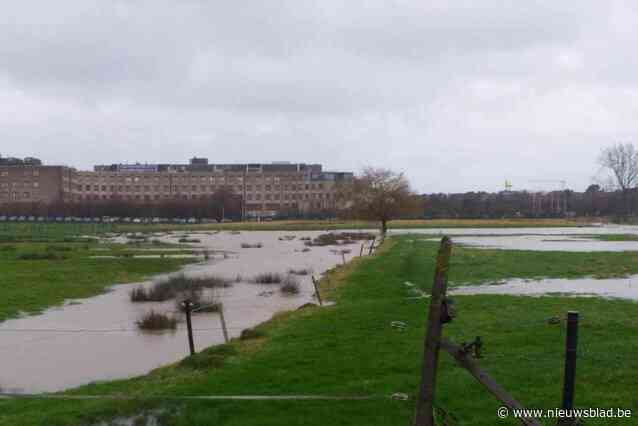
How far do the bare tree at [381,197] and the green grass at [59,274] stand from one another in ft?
94.8

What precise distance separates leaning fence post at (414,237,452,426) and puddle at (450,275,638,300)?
14461 millimetres

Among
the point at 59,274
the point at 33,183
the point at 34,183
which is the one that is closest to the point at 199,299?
the point at 59,274

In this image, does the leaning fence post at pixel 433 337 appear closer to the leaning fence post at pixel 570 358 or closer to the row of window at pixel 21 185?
the leaning fence post at pixel 570 358

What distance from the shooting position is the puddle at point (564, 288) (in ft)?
64.0

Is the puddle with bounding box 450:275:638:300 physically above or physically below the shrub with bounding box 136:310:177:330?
above

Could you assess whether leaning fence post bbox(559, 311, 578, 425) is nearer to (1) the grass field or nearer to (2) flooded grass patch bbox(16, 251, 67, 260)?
(1) the grass field

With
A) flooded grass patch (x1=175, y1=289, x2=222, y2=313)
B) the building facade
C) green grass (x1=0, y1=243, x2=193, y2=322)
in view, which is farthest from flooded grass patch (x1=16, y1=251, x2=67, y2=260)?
the building facade

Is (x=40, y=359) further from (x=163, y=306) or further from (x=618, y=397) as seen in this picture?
(x=618, y=397)

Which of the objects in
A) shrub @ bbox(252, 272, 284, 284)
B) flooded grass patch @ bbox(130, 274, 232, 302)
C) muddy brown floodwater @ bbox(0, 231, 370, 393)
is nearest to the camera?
muddy brown floodwater @ bbox(0, 231, 370, 393)

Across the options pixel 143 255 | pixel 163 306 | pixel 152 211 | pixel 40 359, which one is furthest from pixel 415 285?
pixel 152 211

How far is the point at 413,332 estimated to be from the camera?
13180 millimetres

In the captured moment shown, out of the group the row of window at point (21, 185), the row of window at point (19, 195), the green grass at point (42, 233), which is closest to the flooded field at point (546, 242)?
the green grass at point (42, 233)

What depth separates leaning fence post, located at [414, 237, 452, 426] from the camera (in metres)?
5.27

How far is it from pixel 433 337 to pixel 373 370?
486cm
